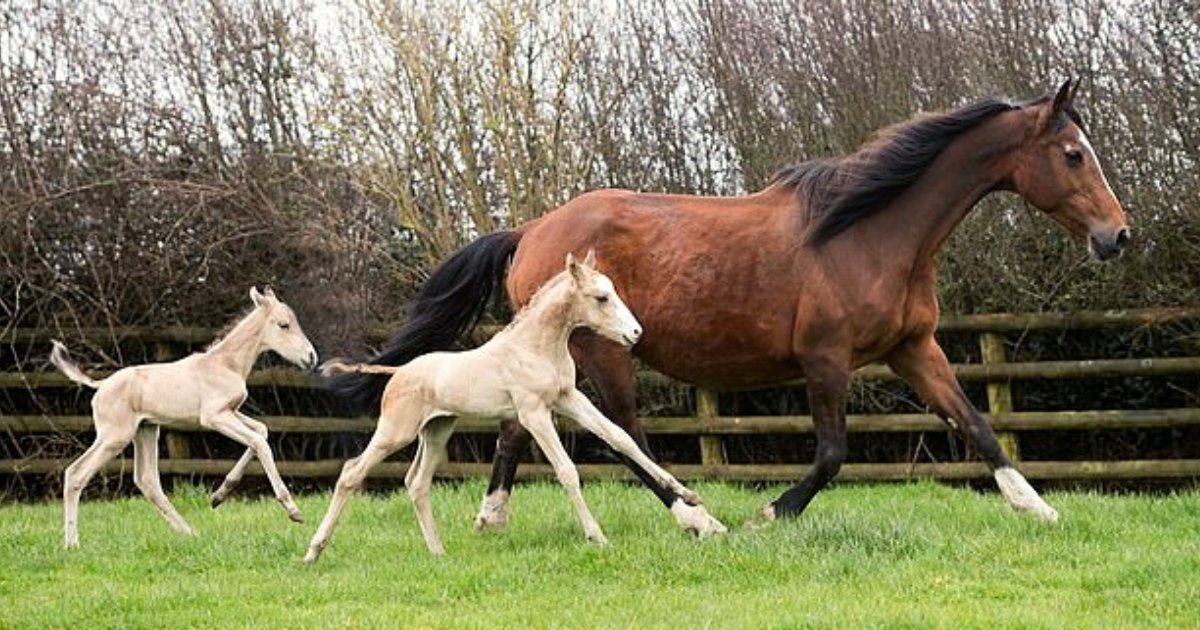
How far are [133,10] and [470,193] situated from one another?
155 inches

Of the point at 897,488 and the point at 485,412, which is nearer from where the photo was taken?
the point at 485,412

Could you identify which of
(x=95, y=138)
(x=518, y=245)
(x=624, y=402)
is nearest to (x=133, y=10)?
(x=95, y=138)

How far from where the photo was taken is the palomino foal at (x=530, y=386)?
762 centimetres

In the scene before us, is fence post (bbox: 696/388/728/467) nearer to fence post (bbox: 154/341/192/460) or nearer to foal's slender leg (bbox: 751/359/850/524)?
foal's slender leg (bbox: 751/359/850/524)

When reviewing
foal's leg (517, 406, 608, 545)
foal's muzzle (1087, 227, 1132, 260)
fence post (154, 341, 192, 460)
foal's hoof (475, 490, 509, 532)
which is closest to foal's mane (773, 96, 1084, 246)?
foal's muzzle (1087, 227, 1132, 260)

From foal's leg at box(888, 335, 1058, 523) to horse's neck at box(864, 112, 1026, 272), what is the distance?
481 mm

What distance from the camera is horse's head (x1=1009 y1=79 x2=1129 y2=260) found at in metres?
8.18

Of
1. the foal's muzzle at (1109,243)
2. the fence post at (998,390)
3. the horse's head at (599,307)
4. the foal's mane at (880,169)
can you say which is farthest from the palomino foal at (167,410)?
the fence post at (998,390)

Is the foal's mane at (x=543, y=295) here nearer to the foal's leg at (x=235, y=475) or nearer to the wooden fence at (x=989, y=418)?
the foal's leg at (x=235, y=475)

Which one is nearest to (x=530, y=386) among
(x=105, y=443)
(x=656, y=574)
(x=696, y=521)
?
(x=696, y=521)

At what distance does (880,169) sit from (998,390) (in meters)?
3.68

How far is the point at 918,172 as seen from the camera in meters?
8.50

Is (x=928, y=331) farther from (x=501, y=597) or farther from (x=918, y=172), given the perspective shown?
(x=501, y=597)

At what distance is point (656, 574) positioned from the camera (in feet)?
22.8
